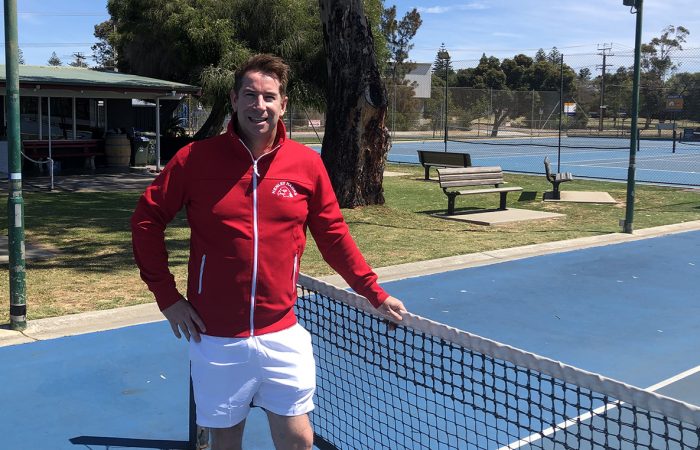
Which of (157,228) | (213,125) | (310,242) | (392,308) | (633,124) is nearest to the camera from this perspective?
(157,228)

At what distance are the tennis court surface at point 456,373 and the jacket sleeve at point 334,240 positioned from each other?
1.32 ft

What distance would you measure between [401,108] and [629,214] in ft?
137

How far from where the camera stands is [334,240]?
3.30 m

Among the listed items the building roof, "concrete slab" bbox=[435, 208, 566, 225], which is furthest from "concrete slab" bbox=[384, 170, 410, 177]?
"concrete slab" bbox=[435, 208, 566, 225]

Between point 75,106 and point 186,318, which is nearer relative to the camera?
point 186,318

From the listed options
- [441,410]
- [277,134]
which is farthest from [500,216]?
[277,134]

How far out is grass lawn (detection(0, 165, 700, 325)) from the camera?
Result: 27.5 ft

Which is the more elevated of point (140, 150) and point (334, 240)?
point (334, 240)

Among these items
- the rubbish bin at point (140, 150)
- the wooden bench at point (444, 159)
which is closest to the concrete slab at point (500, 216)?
the wooden bench at point (444, 159)

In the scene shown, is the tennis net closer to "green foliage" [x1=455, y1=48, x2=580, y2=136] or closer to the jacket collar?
the jacket collar

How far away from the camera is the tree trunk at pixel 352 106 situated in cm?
1423

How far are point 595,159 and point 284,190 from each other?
3039 centimetres

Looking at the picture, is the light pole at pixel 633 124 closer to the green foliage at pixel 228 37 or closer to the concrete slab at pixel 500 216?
the concrete slab at pixel 500 216

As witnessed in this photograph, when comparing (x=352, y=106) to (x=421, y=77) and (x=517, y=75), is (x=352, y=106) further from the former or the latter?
(x=517, y=75)
